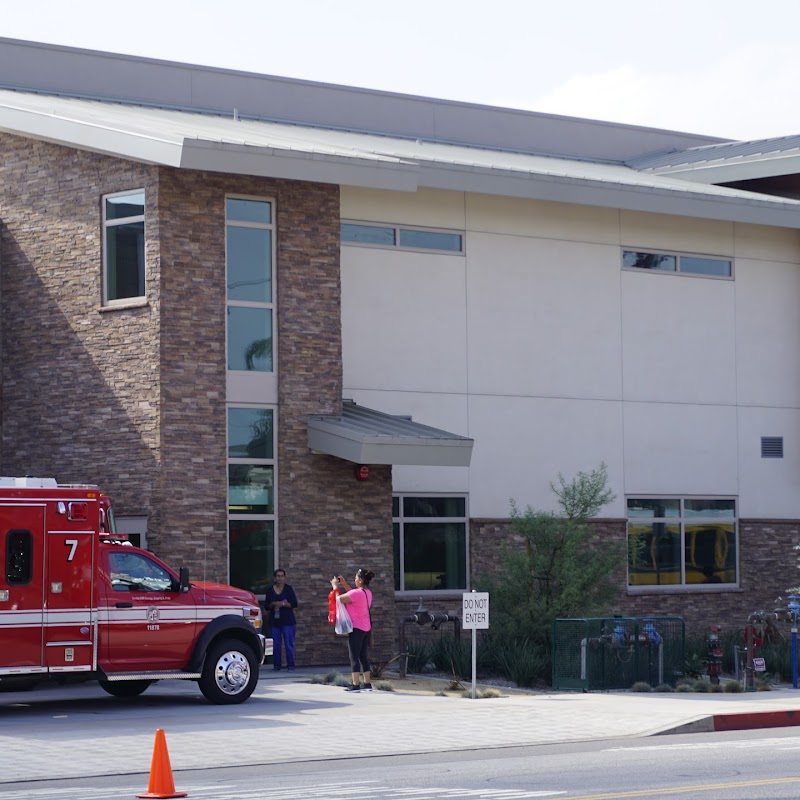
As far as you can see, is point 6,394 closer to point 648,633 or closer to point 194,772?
point 648,633

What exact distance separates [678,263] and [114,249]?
38.4ft

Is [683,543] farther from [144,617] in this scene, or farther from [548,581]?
[144,617]

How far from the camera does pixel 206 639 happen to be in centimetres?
1964

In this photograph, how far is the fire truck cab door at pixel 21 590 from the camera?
18.1m

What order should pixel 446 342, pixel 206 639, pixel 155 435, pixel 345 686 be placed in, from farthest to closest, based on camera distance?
pixel 446 342 < pixel 155 435 < pixel 345 686 < pixel 206 639

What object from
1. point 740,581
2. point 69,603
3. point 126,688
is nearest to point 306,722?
point 69,603

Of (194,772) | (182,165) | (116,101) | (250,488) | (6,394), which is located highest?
(116,101)

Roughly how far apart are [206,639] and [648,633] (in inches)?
268

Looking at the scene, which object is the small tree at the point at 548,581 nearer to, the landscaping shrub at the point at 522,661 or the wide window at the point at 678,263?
the landscaping shrub at the point at 522,661

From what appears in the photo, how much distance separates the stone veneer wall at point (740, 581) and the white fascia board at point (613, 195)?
234 inches

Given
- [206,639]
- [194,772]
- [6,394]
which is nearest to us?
[194,772]

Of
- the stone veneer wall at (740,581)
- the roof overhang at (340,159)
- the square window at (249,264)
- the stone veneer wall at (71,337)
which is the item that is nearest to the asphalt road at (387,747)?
the stone veneer wall at (71,337)

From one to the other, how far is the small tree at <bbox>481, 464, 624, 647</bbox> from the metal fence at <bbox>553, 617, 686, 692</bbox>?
1.44m

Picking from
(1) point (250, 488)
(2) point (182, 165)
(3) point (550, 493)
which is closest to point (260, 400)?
(1) point (250, 488)
